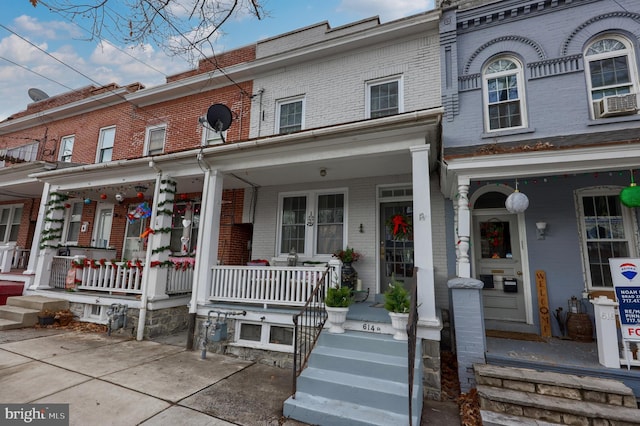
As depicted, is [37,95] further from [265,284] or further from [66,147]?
[265,284]

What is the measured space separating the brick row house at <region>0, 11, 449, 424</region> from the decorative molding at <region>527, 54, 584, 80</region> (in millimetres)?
1749

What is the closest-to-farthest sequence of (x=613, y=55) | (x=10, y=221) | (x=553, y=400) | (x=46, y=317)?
(x=553, y=400), (x=613, y=55), (x=46, y=317), (x=10, y=221)

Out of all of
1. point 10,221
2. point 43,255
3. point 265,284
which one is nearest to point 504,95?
point 265,284

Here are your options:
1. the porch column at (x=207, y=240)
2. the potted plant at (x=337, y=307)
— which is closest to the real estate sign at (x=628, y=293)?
the potted plant at (x=337, y=307)

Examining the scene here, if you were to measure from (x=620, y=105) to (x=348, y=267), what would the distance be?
5.61 m

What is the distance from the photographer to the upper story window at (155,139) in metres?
9.73

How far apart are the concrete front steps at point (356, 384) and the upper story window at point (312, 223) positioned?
313 centimetres

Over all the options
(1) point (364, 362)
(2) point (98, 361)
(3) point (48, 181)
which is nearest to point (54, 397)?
(2) point (98, 361)

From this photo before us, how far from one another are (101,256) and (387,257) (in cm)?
855

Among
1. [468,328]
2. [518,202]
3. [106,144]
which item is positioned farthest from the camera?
[106,144]

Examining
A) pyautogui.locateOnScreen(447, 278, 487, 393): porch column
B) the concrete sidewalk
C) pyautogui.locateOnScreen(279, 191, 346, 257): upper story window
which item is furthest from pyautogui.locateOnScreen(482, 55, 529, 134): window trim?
the concrete sidewalk

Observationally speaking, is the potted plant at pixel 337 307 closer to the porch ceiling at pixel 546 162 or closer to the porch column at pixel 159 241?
the porch ceiling at pixel 546 162

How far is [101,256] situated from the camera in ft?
29.6

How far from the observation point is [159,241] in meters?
6.69
